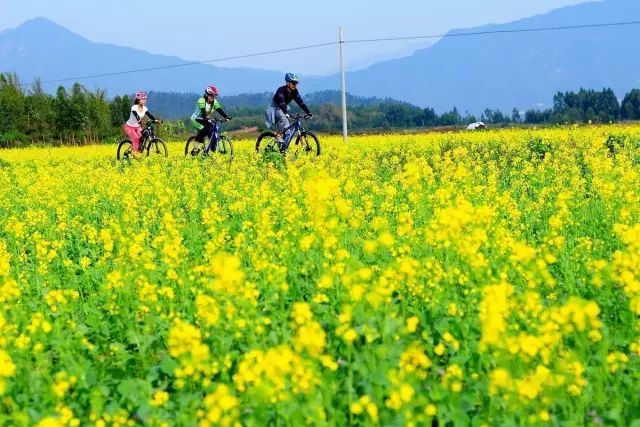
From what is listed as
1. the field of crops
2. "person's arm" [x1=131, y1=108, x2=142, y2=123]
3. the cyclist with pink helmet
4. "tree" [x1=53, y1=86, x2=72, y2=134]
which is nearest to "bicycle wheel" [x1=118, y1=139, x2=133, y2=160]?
the cyclist with pink helmet

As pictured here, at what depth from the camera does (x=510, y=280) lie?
671 cm

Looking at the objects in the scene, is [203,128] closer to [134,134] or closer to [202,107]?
[202,107]

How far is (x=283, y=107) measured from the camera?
18516 millimetres

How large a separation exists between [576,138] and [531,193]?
29.8ft

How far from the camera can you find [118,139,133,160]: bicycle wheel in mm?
21578

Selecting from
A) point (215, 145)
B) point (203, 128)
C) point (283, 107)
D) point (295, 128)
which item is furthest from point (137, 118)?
point (295, 128)

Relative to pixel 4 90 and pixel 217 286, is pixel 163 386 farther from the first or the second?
pixel 4 90

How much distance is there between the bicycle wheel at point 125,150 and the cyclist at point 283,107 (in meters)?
5.04

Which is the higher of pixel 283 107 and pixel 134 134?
pixel 283 107

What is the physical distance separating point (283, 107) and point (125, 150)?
22.0ft

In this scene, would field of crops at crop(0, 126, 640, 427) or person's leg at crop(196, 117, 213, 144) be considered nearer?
field of crops at crop(0, 126, 640, 427)

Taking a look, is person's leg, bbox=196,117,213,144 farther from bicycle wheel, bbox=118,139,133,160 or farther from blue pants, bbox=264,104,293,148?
bicycle wheel, bbox=118,139,133,160

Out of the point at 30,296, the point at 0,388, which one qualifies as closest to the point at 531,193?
the point at 30,296

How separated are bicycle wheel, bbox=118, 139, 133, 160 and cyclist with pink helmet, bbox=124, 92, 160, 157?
720 mm
